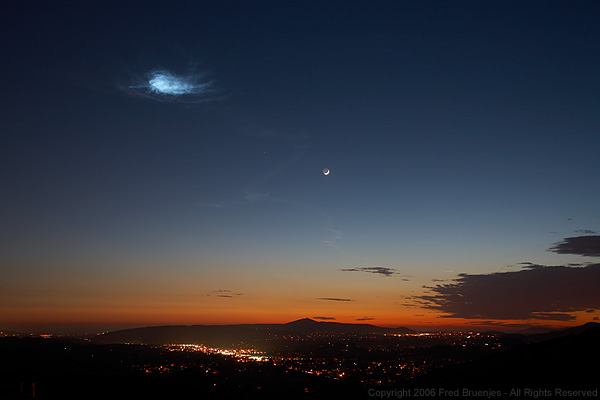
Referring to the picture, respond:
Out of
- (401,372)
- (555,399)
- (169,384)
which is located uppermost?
(555,399)

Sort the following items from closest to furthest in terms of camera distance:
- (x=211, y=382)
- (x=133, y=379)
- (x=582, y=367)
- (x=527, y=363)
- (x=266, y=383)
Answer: (x=582, y=367) < (x=527, y=363) < (x=133, y=379) < (x=211, y=382) < (x=266, y=383)

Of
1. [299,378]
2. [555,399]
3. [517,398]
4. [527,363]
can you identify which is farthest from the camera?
[299,378]

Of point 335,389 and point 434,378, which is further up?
point 434,378

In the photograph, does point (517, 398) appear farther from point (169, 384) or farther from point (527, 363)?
point (169, 384)

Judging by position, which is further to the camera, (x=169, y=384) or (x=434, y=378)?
(x=169, y=384)

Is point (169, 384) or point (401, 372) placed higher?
point (169, 384)

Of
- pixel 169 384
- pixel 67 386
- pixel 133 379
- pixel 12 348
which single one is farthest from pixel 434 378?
pixel 12 348

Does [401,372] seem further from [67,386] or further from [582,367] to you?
[67,386]

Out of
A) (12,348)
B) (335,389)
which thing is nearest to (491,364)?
(335,389)

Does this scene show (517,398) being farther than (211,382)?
No
